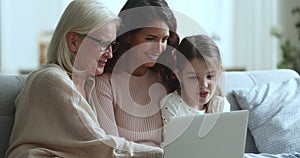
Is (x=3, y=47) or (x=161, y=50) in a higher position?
(x=161, y=50)

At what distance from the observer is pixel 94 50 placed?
1.87 meters

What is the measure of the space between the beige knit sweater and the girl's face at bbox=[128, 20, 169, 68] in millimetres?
351

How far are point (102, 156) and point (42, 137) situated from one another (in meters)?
0.18

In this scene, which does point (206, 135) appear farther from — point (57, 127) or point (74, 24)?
point (74, 24)

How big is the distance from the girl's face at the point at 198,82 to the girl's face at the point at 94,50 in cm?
32

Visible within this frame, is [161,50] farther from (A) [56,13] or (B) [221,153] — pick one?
(A) [56,13]

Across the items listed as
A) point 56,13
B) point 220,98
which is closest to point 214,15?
point 56,13

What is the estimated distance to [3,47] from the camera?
548 cm

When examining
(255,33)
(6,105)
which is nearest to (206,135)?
(6,105)

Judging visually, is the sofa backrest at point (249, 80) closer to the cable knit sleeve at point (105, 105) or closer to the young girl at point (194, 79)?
the young girl at point (194, 79)

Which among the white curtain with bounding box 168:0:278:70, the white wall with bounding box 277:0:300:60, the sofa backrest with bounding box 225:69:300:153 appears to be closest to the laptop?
the sofa backrest with bounding box 225:69:300:153

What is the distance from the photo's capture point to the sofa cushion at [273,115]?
2293 millimetres

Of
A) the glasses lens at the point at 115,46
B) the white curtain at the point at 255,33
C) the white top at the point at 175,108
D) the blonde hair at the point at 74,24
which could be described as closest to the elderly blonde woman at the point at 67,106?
the blonde hair at the point at 74,24

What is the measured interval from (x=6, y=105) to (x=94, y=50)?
378 mm
